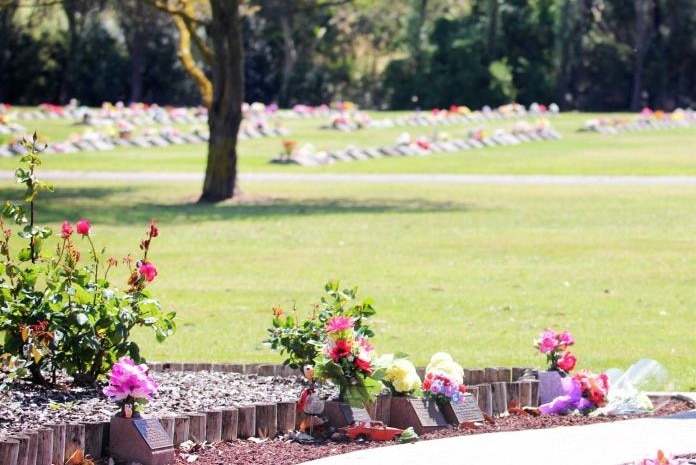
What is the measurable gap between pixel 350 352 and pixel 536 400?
149 cm

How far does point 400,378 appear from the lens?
26.2ft

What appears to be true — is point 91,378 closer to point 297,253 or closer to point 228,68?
point 297,253

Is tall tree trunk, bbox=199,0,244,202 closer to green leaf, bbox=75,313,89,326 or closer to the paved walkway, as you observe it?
green leaf, bbox=75,313,89,326

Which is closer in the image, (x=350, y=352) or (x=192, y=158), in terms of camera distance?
(x=350, y=352)

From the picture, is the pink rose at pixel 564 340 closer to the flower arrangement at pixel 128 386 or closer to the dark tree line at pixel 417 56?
the flower arrangement at pixel 128 386

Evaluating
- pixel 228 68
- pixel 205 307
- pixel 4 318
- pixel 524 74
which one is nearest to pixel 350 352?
pixel 4 318

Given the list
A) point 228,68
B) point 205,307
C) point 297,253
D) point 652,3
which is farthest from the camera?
point 652,3

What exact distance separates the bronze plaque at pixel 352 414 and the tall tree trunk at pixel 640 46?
58259 mm

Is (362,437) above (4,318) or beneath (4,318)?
beneath

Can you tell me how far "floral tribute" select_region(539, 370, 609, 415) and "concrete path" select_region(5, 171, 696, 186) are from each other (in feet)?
72.3

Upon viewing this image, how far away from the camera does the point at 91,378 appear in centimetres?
801

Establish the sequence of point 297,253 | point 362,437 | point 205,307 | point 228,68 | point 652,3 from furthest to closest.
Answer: point 652,3
point 228,68
point 297,253
point 205,307
point 362,437

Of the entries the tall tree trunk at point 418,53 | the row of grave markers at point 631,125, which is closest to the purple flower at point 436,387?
the row of grave markers at point 631,125

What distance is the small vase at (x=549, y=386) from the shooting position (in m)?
8.74
